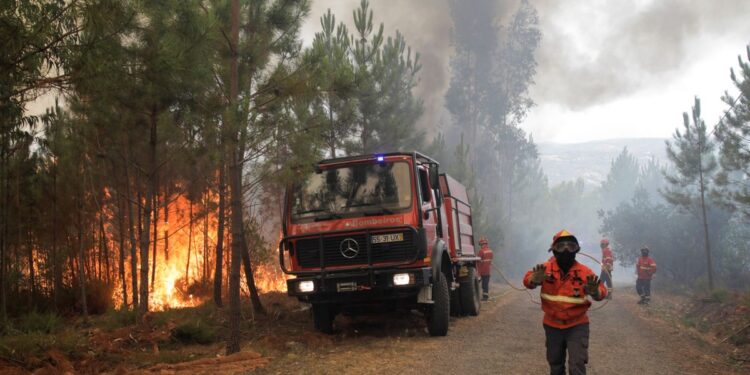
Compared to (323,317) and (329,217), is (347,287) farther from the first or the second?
(323,317)

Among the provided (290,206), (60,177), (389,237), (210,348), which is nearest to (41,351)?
(210,348)

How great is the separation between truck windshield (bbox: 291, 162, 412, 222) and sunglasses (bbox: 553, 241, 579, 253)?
373 centimetres

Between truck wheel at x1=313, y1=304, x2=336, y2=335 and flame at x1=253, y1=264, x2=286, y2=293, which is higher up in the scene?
truck wheel at x1=313, y1=304, x2=336, y2=335

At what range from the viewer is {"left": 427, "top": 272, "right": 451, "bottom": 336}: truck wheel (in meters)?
9.00

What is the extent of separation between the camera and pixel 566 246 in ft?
16.4

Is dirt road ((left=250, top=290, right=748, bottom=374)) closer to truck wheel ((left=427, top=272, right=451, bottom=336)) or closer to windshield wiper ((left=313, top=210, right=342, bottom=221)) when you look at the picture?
truck wheel ((left=427, top=272, right=451, bottom=336))

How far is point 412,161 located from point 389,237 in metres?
1.36

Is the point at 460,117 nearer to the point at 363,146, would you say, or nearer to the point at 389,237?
the point at 363,146

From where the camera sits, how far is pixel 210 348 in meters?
8.87

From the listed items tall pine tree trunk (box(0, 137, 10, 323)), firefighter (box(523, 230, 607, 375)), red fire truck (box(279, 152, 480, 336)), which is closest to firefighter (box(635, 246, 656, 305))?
red fire truck (box(279, 152, 480, 336))

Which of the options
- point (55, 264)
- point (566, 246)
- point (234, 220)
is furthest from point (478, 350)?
point (55, 264)

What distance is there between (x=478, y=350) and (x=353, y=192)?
10.1 feet

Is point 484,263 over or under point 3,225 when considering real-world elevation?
under

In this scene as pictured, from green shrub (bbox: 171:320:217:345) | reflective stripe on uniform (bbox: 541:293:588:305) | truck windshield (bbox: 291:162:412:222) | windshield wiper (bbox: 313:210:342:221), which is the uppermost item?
truck windshield (bbox: 291:162:412:222)
